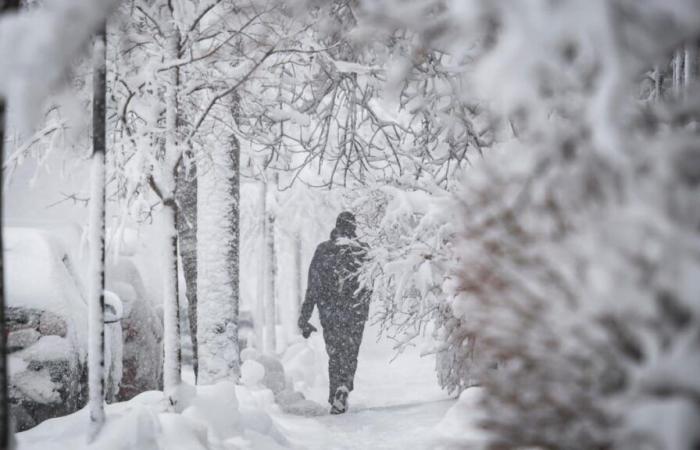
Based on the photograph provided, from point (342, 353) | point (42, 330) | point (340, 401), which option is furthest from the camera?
point (342, 353)

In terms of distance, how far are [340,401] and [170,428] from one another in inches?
→ 141

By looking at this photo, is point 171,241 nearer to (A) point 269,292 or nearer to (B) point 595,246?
(B) point 595,246

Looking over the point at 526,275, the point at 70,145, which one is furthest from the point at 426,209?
the point at 526,275

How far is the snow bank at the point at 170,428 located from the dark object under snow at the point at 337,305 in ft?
8.07

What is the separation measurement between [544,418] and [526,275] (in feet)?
1.14

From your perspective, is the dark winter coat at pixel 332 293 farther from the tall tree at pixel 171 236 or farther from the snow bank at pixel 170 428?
the tall tree at pixel 171 236

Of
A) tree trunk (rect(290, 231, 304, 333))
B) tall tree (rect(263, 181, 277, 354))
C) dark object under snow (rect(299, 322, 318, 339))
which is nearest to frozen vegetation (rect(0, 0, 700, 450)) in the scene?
dark object under snow (rect(299, 322, 318, 339))

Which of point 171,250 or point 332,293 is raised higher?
point 171,250

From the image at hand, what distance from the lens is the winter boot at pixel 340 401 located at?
662 centimetres

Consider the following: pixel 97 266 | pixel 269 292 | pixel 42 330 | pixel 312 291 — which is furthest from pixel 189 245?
pixel 269 292

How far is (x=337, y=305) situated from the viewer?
7348mm

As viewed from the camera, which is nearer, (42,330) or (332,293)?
(42,330)

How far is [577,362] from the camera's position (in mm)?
1320

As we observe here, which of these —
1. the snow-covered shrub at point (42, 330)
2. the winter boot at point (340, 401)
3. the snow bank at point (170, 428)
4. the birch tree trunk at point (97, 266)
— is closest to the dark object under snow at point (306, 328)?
the winter boot at point (340, 401)
